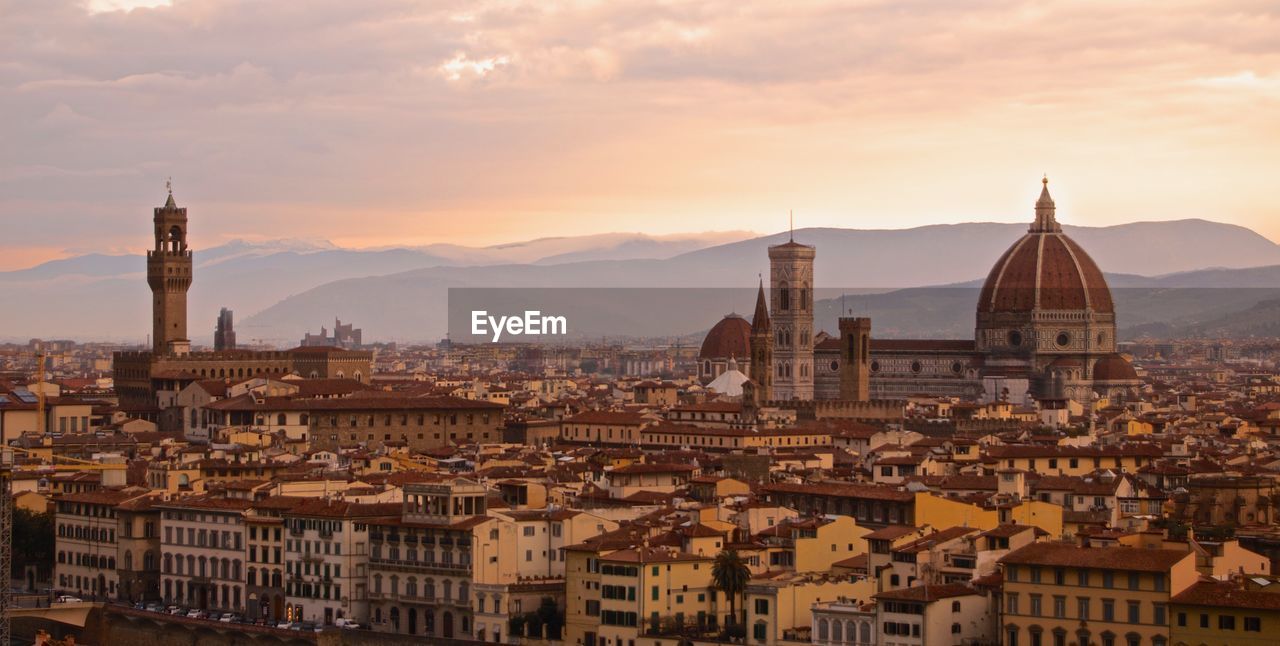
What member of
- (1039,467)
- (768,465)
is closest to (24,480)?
(768,465)

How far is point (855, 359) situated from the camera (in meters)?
126

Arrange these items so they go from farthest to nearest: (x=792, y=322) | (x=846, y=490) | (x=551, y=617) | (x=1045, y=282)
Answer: (x=1045, y=282), (x=792, y=322), (x=846, y=490), (x=551, y=617)

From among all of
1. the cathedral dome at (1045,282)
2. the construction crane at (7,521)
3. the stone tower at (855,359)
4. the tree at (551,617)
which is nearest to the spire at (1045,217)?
the cathedral dome at (1045,282)

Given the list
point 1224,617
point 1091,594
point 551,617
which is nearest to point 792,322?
point 551,617

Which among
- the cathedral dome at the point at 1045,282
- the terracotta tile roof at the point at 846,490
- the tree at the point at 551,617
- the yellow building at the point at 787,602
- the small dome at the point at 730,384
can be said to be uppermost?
the cathedral dome at the point at 1045,282

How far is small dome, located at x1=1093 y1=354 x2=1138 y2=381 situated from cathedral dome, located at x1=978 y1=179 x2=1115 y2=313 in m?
3.17

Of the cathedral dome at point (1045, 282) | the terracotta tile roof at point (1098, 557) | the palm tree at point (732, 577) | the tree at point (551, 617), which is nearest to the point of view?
the terracotta tile roof at point (1098, 557)

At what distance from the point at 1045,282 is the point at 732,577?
9069 centimetres

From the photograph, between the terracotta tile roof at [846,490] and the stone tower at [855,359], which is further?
the stone tower at [855,359]

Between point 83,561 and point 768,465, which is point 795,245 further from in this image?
point 83,561

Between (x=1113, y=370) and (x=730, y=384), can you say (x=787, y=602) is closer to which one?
(x=730, y=384)

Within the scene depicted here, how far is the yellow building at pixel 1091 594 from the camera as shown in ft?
131

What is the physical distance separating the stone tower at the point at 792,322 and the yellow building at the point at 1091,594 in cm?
8579

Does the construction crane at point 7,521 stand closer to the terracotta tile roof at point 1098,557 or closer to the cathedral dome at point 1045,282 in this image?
the terracotta tile roof at point 1098,557
